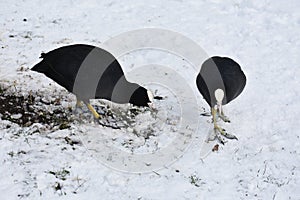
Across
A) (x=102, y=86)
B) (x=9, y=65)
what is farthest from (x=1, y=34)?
(x=102, y=86)

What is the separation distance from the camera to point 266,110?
19.4ft

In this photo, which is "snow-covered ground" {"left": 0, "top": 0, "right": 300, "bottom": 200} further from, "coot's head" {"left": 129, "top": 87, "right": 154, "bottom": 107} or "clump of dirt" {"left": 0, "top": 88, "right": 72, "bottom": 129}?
"coot's head" {"left": 129, "top": 87, "right": 154, "bottom": 107}

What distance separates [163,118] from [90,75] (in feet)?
4.03

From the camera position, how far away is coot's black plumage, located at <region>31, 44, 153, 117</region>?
5.20 m

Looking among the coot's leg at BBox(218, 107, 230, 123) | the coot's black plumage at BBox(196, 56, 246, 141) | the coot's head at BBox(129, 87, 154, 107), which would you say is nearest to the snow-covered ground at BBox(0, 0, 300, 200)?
the coot's leg at BBox(218, 107, 230, 123)

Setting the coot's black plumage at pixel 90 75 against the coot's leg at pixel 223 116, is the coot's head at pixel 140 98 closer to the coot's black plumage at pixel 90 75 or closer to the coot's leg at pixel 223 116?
the coot's black plumage at pixel 90 75

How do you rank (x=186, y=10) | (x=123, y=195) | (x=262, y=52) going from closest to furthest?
(x=123, y=195) → (x=262, y=52) → (x=186, y=10)

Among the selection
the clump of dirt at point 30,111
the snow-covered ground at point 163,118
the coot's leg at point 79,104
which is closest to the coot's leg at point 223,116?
the snow-covered ground at point 163,118

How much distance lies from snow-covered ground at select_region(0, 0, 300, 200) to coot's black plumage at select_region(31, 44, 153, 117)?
1.28ft

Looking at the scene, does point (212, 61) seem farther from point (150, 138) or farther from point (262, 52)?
point (262, 52)

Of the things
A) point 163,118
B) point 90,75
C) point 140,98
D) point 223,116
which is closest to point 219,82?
point 223,116

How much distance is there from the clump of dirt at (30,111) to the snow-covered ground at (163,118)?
113 mm

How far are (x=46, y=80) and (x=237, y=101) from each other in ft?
9.93

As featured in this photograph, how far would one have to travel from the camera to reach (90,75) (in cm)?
518
